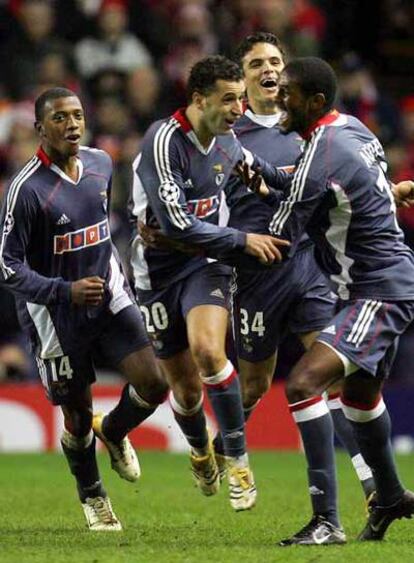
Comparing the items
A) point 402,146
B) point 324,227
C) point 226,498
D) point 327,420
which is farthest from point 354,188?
point 402,146

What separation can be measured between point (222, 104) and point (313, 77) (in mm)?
947

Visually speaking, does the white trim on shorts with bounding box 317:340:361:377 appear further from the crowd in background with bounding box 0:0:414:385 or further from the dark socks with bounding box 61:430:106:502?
the crowd in background with bounding box 0:0:414:385

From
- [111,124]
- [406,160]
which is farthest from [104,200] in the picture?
[406,160]

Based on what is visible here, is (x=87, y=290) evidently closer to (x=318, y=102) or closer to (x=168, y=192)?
(x=168, y=192)

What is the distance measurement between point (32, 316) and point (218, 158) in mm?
1376

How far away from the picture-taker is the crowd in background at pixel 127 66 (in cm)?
1534

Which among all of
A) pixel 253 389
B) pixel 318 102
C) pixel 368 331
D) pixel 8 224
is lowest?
pixel 253 389

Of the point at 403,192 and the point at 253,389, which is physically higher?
the point at 403,192

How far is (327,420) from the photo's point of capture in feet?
26.3

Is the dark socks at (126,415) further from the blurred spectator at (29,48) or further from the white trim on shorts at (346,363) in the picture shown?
the blurred spectator at (29,48)

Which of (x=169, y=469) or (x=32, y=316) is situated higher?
(x=32, y=316)

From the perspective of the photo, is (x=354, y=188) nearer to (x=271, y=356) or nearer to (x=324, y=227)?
(x=324, y=227)

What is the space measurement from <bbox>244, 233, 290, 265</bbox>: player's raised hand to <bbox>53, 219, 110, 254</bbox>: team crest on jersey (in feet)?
3.34

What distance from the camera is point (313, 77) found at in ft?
26.1
